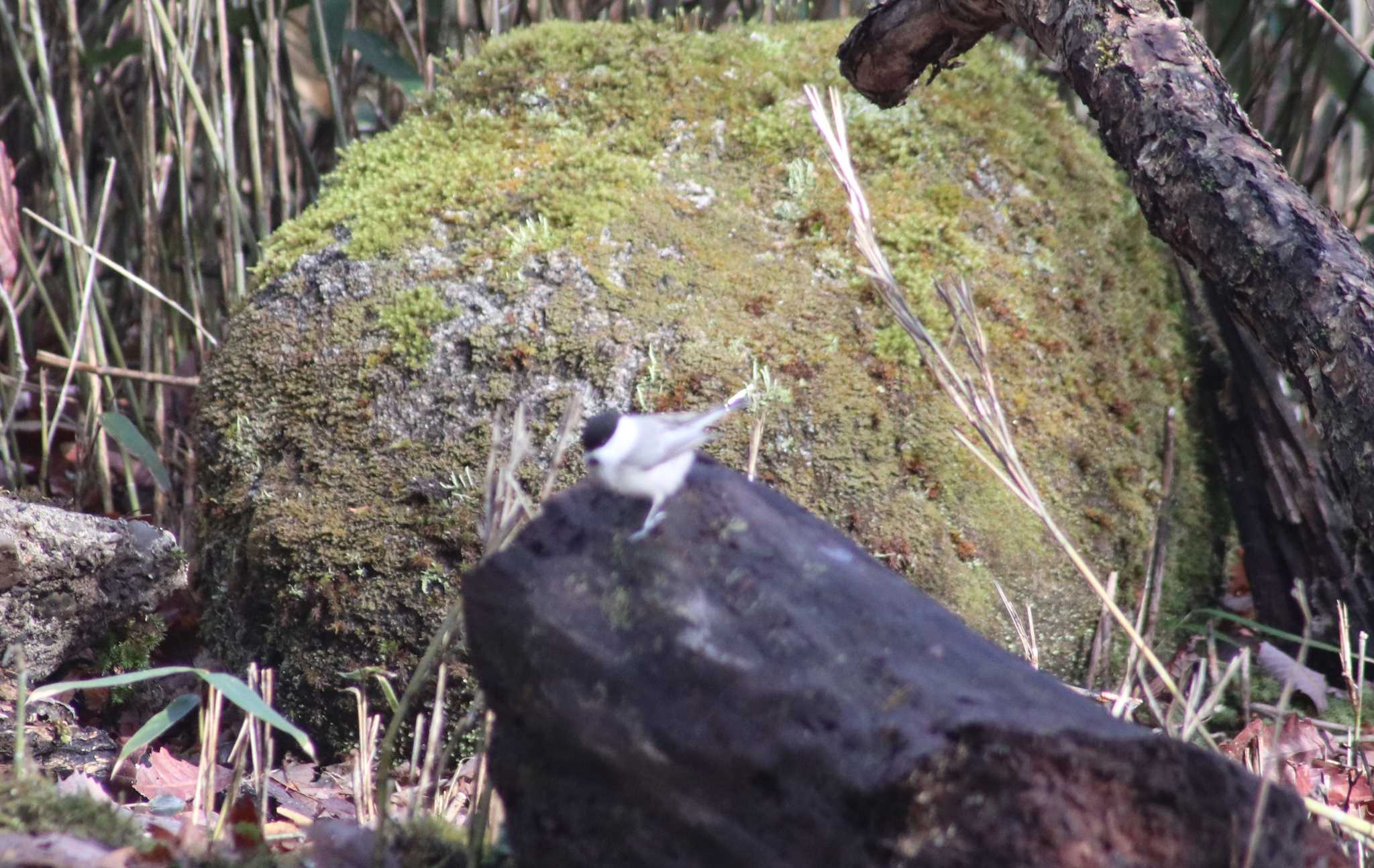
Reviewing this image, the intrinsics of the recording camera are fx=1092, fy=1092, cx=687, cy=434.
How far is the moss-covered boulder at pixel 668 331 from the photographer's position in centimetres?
262

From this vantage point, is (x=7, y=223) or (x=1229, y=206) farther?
(x=7, y=223)

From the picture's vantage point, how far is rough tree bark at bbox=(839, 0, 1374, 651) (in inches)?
75.7

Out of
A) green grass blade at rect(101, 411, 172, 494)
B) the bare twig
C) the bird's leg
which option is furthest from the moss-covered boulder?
the bird's leg

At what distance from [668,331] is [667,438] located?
1.28 metres

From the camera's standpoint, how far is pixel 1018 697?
130 cm

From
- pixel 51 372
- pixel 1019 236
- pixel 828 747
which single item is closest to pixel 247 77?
pixel 51 372

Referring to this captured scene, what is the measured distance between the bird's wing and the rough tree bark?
1125 mm

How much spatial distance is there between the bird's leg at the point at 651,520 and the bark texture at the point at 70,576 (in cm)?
176

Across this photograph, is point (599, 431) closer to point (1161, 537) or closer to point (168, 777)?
point (168, 777)

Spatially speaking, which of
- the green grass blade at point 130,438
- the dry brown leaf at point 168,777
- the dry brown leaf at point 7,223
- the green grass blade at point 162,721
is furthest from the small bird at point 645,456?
the dry brown leaf at point 7,223

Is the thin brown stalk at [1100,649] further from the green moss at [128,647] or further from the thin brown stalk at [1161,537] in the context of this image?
the green moss at [128,647]

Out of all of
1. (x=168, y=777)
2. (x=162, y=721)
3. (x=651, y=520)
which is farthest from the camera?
(x=168, y=777)

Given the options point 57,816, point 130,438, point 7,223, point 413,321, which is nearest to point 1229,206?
Answer: point 413,321

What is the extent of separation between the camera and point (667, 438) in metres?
1.49
